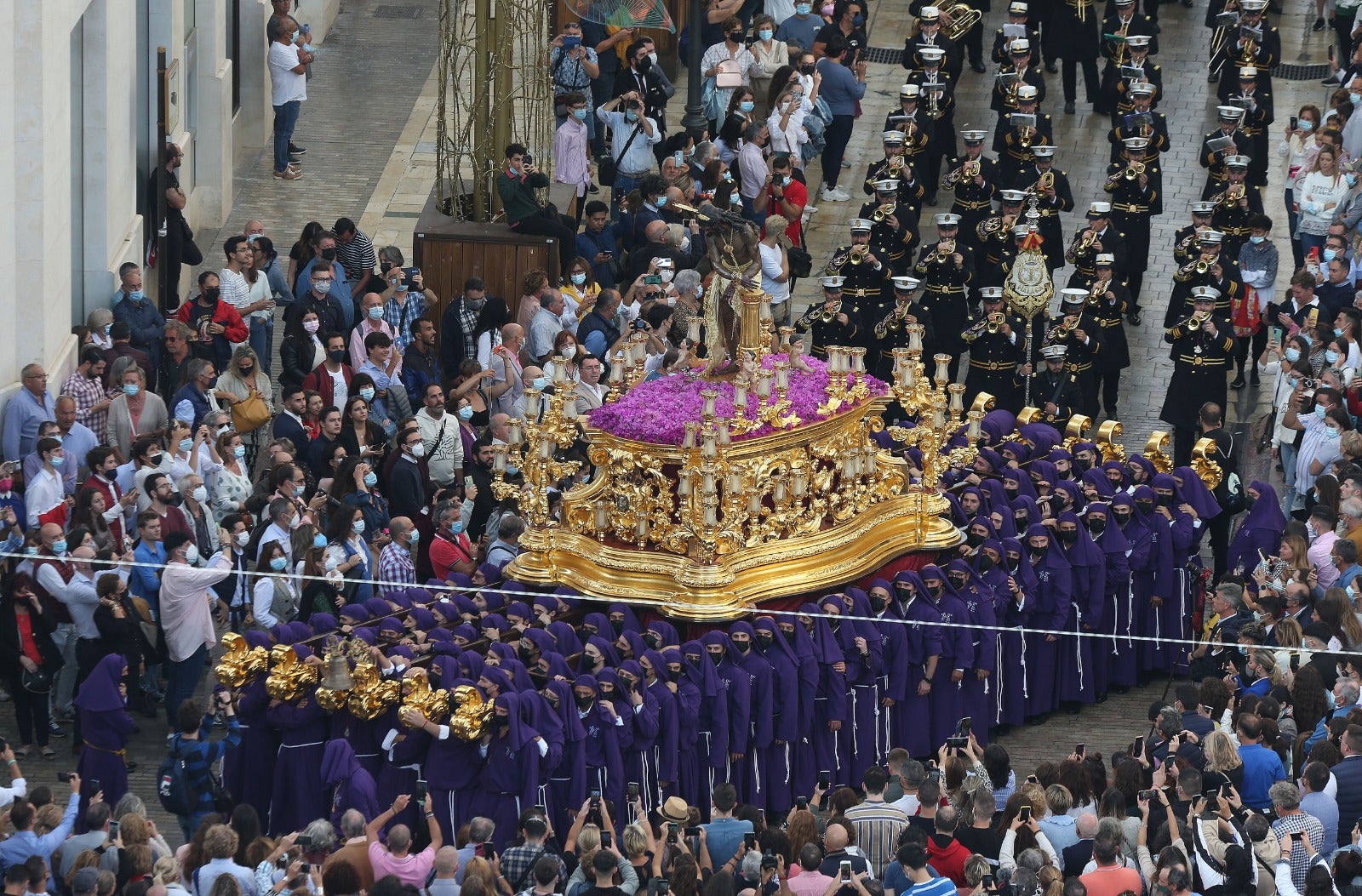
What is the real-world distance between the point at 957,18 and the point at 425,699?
15.5 m

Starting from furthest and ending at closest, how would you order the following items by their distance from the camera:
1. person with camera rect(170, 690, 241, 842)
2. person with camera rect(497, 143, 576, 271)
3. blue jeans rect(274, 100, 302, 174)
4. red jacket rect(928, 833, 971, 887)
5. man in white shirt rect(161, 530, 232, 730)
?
blue jeans rect(274, 100, 302, 174)
person with camera rect(497, 143, 576, 271)
man in white shirt rect(161, 530, 232, 730)
person with camera rect(170, 690, 241, 842)
red jacket rect(928, 833, 971, 887)

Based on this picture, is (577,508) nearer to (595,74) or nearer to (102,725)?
(102,725)

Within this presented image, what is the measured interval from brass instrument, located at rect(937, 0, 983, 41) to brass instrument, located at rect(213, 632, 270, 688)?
14857 mm

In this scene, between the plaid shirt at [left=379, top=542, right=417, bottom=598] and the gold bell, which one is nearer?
the gold bell

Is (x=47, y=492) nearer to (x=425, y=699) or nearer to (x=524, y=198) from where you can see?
(x=425, y=699)

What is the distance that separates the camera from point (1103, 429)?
69.0 feet

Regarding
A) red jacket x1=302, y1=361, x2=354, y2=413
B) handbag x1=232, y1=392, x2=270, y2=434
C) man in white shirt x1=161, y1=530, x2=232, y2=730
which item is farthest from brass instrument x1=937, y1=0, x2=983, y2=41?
man in white shirt x1=161, y1=530, x2=232, y2=730

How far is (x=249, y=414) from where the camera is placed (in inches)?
846

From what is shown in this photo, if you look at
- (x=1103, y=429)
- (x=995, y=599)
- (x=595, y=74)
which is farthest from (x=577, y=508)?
(x=595, y=74)

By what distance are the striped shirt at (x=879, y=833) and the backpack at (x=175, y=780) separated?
12.7ft

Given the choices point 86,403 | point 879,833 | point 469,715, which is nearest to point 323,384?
point 86,403

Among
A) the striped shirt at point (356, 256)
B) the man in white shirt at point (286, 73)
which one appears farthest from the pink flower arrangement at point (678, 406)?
the man in white shirt at point (286, 73)

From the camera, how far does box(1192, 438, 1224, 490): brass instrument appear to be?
20828 millimetres

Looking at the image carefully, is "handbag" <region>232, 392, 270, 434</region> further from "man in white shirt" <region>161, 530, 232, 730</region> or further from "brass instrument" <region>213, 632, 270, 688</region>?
"brass instrument" <region>213, 632, 270, 688</region>
